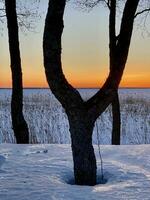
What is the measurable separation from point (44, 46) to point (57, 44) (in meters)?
0.17

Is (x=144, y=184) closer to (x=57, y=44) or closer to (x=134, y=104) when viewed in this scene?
(x=57, y=44)

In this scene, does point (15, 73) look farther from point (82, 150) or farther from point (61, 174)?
point (82, 150)

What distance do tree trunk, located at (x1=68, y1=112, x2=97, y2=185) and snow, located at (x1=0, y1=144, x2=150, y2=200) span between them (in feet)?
0.66

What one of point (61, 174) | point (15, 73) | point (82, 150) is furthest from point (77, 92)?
point (15, 73)

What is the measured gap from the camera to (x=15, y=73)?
402 inches

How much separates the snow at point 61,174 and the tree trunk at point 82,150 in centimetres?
Result: 20

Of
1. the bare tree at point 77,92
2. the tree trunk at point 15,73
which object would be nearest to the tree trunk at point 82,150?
the bare tree at point 77,92

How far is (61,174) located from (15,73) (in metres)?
4.48

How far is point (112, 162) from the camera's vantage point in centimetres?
698

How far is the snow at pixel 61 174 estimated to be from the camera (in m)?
5.05

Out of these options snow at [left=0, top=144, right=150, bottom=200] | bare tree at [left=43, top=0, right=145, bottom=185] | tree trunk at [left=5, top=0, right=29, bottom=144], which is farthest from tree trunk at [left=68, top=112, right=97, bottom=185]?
tree trunk at [left=5, top=0, right=29, bottom=144]

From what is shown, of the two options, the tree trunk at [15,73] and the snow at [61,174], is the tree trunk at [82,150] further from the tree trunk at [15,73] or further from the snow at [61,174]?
the tree trunk at [15,73]

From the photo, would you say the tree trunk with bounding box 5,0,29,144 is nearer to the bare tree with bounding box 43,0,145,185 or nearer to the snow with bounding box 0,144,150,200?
the snow with bounding box 0,144,150,200

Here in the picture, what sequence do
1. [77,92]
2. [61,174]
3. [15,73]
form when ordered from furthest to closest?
[15,73], [61,174], [77,92]
